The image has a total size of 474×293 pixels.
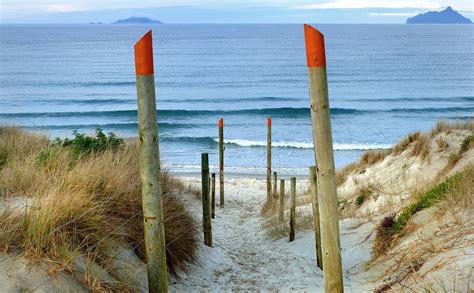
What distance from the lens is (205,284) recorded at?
8.04 meters

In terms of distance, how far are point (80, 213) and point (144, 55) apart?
1.94 meters

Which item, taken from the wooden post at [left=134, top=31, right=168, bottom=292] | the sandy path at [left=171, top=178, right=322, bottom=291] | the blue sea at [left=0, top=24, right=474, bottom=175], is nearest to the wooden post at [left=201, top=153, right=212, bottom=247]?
the sandy path at [left=171, top=178, right=322, bottom=291]

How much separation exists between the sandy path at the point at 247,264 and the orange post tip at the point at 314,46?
12.2 ft

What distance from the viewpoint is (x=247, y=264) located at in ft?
31.2

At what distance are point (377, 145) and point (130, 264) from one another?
25.1m

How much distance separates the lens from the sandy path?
27.1ft

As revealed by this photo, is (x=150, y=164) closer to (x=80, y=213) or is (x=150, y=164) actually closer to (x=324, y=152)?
(x=80, y=213)

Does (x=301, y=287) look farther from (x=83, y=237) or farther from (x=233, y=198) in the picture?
(x=233, y=198)

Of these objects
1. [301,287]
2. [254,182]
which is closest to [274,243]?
[301,287]

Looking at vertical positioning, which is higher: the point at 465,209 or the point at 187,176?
the point at 465,209

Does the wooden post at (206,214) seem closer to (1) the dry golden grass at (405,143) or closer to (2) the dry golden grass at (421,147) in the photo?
(2) the dry golden grass at (421,147)

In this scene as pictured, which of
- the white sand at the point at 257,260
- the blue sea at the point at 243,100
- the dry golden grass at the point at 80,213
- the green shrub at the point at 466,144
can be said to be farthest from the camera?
the blue sea at the point at 243,100

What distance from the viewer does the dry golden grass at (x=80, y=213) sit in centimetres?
588

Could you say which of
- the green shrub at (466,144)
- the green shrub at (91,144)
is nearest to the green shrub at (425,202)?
the green shrub at (466,144)
